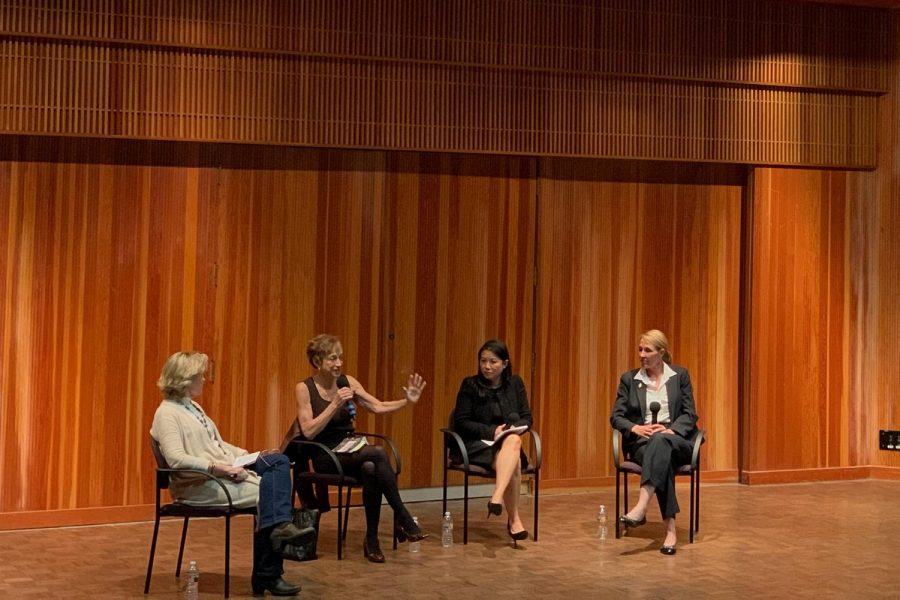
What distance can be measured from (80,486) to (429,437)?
7.33 feet

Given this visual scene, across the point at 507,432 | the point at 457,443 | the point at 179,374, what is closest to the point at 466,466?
the point at 457,443

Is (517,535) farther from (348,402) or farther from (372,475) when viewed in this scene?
(348,402)

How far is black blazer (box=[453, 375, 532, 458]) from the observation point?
749 centimetres

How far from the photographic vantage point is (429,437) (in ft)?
28.0

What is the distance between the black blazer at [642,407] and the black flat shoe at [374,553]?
160 cm

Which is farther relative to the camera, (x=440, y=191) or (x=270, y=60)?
(x=440, y=191)

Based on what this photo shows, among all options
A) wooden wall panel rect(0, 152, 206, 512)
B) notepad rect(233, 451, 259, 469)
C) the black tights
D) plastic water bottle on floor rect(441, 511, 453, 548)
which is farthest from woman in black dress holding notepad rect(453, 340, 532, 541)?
wooden wall panel rect(0, 152, 206, 512)

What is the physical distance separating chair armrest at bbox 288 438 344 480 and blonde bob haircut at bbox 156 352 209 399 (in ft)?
2.99

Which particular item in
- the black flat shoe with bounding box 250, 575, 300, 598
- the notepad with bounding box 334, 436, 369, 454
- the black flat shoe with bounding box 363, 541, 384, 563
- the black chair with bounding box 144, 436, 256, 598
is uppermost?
the notepad with bounding box 334, 436, 369, 454

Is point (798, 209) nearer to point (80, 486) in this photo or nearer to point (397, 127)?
point (397, 127)

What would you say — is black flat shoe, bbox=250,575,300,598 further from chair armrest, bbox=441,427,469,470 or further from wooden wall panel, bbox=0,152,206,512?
wooden wall panel, bbox=0,152,206,512

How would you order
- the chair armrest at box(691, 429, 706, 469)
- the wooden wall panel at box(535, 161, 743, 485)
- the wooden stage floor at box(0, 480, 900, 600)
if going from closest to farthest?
the wooden stage floor at box(0, 480, 900, 600) → the chair armrest at box(691, 429, 706, 469) → the wooden wall panel at box(535, 161, 743, 485)

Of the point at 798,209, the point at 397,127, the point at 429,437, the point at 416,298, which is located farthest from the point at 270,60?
the point at 798,209

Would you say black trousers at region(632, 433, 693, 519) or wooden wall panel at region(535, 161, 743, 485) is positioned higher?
wooden wall panel at region(535, 161, 743, 485)
